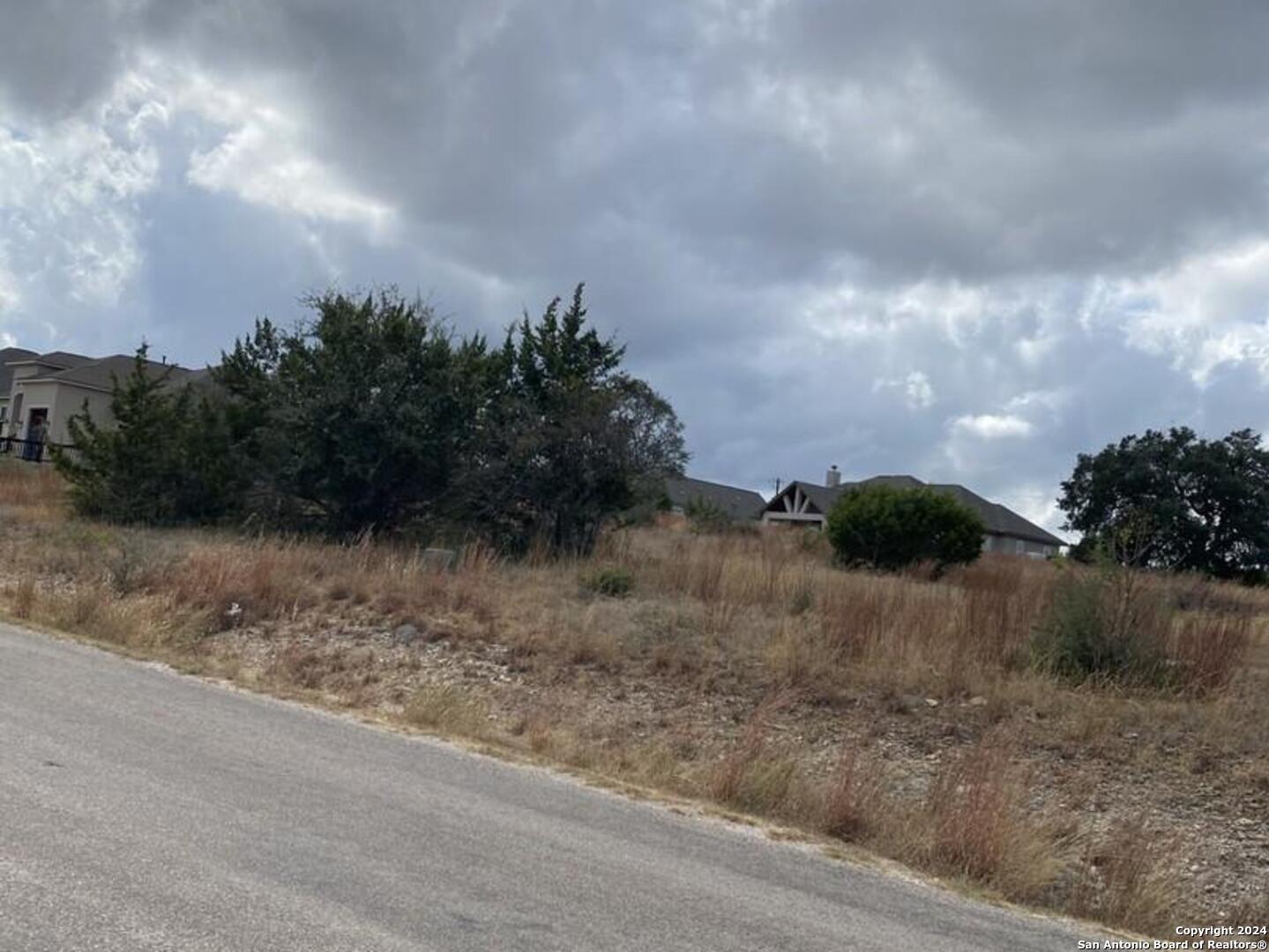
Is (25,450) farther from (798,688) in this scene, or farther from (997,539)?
(997,539)

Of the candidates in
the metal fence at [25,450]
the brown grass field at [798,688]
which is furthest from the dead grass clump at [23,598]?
the metal fence at [25,450]

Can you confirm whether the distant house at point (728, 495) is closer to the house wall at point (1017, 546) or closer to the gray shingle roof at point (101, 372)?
the house wall at point (1017, 546)

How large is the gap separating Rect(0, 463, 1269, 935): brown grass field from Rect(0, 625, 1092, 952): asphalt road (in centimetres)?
123

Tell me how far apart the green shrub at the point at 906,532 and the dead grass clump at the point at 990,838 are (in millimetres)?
19541

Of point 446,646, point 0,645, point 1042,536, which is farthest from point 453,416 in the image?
point 1042,536

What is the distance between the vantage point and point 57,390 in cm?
5322

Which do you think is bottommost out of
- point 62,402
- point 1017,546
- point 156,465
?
point 156,465

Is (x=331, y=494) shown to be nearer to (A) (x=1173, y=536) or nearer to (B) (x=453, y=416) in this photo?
(B) (x=453, y=416)

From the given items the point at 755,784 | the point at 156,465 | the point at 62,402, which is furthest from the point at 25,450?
the point at 755,784

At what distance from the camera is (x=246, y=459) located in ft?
86.4

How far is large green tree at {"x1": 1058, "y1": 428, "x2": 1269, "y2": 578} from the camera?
40031 mm

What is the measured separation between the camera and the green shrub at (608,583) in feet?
60.3

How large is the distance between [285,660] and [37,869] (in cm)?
858

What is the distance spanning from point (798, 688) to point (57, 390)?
1908 inches
